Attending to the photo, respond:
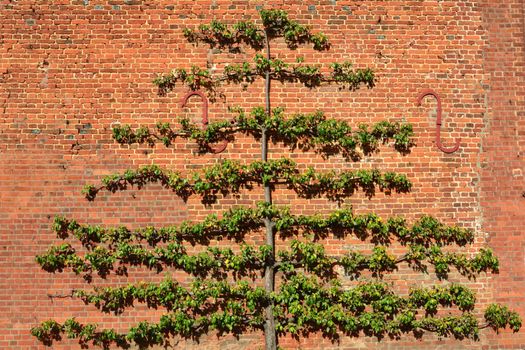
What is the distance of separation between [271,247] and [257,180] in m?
0.85

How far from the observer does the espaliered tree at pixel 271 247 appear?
247 inches

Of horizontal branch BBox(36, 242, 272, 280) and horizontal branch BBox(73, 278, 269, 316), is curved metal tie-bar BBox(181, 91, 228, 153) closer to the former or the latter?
horizontal branch BBox(36, 242, 272, 280)

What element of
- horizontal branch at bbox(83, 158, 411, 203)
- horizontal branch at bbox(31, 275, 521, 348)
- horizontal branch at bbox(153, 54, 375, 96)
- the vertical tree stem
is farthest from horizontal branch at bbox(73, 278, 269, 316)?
horizontal branch at bbox(153, 54, 375, 96)

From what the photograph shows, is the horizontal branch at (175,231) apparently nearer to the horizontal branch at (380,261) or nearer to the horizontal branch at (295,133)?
the horizontal branch at (380,261)

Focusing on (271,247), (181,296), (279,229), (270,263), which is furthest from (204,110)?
(181,296)

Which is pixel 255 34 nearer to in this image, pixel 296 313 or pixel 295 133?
pixel 295 133

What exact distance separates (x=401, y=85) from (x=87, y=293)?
4747mm

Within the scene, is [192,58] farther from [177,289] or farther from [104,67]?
[177,289]

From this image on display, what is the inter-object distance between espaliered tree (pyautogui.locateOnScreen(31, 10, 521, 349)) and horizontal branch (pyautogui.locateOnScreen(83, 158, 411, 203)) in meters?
0.01

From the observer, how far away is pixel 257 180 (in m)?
6.47

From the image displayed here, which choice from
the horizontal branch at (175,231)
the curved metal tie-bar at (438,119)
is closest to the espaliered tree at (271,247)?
the horizontal branch at (175,231)

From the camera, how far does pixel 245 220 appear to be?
6.39 m

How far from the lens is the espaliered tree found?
6.27 meters

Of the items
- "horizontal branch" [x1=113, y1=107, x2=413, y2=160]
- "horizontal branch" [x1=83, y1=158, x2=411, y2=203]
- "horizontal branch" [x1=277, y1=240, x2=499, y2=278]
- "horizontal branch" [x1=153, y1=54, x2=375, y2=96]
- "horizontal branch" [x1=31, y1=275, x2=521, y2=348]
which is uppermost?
"horizontal branch" [x1=153, y1=54, x2=375, y2=96]
